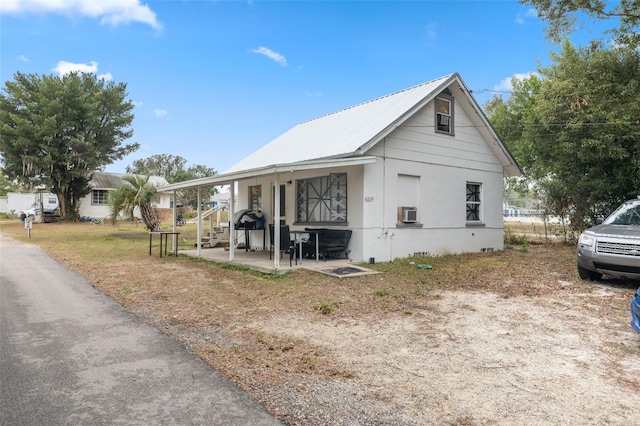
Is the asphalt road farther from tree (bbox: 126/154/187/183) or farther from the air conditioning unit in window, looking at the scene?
tree (bbox: 126/154/187/183)

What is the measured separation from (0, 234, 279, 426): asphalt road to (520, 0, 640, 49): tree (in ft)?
43.1

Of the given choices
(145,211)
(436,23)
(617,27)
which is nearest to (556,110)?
(617,27)

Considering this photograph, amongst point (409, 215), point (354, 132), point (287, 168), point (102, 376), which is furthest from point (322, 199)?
point (102, 376)

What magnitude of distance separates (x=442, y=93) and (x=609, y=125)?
18.4 ft

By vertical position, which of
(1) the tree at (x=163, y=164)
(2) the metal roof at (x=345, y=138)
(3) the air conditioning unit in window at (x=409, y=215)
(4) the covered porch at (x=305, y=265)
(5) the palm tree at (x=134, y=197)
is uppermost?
(1) the tree at (x=163, y=164)

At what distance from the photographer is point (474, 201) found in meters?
13.9

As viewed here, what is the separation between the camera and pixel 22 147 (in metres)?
27.7

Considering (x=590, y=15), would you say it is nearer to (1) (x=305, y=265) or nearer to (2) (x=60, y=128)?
(1) (x=305, y=265)

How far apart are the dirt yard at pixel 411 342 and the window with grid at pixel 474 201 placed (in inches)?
186

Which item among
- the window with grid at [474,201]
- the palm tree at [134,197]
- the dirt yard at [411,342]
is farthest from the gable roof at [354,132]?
the palm tree at [134,197]

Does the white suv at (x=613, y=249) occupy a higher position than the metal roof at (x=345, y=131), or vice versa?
the metal roof at (x=345, y=131)

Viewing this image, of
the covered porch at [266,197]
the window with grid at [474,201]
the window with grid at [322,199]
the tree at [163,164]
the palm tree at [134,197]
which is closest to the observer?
the covered porch at [266,197]

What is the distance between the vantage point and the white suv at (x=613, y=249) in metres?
7.25

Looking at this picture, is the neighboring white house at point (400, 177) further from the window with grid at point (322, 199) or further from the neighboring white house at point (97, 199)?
the neighboring white house at point (97, 199)
